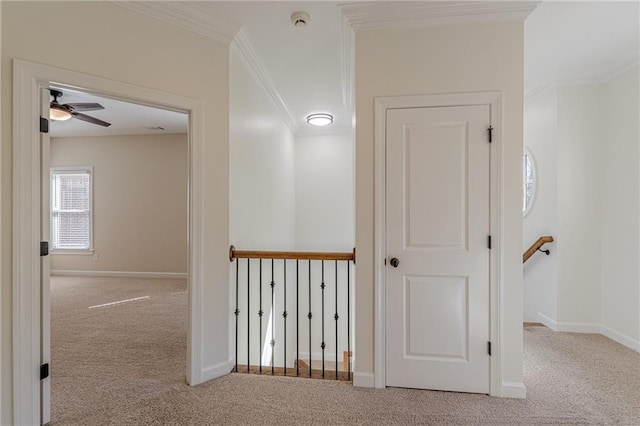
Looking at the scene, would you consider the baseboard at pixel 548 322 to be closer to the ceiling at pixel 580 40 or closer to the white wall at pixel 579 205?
the white wall at pixel 579 205

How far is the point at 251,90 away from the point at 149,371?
8.64ft

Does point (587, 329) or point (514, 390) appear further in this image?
point (587, 329)

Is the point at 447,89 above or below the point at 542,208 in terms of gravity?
above

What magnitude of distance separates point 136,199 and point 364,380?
18.1 feet

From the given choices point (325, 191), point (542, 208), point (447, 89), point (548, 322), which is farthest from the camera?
point (325, 191)

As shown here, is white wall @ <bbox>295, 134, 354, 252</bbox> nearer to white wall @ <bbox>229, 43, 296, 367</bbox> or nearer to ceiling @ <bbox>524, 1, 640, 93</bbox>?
white wall @ <bbox>229, 43, 296, 367</bbox>

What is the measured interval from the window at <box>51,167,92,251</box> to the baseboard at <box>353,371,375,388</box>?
6.05m

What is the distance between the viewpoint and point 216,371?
7.62 ft

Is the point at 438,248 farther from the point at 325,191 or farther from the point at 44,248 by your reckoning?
the point at 325,191

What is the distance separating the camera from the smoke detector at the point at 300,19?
2.17m

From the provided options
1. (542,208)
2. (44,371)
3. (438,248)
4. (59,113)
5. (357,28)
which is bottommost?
(44,371)

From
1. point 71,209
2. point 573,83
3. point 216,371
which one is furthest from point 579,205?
point 71,209

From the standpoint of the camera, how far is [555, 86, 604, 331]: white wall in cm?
320

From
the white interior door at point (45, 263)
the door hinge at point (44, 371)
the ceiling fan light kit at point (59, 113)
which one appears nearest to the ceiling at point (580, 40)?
the white interior door at point (45, 263)
